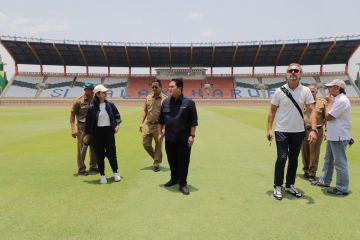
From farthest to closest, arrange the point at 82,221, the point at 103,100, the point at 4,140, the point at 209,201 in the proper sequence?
the point at 4,140 < the point at 103,100 < the point at 209,201 < the point at 82,221

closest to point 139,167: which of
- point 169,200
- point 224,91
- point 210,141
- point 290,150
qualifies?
point 169,200

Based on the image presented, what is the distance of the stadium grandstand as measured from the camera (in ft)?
179

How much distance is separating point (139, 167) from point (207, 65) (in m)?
55.7

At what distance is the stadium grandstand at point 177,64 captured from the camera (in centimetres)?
5459

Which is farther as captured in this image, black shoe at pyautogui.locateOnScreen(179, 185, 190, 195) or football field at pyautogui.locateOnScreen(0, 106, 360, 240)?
black shoe at pyautogui.locateOnScreen(179, 185, 190, 195)

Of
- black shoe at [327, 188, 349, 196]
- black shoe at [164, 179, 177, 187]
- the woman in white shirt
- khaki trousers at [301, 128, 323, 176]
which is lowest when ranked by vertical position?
black shoe at [164, 179, 177, 187]

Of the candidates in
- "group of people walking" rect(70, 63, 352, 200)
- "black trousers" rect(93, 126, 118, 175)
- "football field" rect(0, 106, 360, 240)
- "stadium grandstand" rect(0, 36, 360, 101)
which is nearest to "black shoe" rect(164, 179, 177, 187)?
"group of people walking" rect(70, 63, 352, 200)

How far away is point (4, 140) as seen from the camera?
1109cm

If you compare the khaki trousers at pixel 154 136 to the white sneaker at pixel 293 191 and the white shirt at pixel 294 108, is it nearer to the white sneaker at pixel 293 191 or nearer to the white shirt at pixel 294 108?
the white sneaker at pixel 293 191

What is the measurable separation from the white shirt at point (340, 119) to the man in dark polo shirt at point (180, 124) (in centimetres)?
235

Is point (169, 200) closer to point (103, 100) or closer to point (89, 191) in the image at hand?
point (89, 191)

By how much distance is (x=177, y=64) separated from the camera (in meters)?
60.9

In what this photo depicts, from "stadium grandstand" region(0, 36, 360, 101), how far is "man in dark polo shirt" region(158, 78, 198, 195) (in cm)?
5018

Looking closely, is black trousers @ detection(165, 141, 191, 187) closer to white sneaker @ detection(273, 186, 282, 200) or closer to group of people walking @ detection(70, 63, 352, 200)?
group of people walking @ detection(70, 63, 352, 200)
